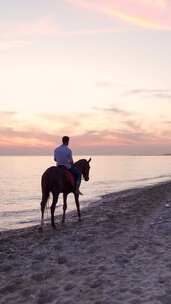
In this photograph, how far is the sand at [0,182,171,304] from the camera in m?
11.0

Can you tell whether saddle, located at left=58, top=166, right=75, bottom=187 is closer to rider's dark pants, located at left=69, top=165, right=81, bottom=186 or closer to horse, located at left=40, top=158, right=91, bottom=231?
Result: horse, located at left=40, top=158, right=91, bottom=231

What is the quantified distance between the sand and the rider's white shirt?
2.84m

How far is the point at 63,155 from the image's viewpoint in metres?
20.6

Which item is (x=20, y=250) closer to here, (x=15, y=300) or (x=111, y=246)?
(x=111, y=246)

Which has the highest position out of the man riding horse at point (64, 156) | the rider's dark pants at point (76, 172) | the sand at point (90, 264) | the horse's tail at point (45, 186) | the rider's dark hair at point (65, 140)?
the rider's dark hair at point (65, 140)

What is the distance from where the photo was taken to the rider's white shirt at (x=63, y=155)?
810 inches

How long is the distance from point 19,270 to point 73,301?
11.4 feet

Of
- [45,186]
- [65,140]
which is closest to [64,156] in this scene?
[65,140]

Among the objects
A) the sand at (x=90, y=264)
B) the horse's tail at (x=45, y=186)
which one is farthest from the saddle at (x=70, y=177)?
the sand at (x=90, y=264)

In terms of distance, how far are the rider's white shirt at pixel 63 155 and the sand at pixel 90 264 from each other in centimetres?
284

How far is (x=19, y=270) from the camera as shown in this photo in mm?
13719

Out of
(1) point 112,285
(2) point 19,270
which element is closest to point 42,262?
(2) point 19,270

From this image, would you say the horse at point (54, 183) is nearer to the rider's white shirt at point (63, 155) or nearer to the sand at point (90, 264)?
the rider's white shirt at point (63, 155)

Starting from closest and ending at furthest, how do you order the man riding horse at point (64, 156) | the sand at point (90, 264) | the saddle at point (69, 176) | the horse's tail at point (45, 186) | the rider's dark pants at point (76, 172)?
the sand at point (90, 264), the horse's tail at point (45, 186), the saddle at point (69, 176), the man riding horse at point (64, 156), the rider's dark pants at point (76, 172)
